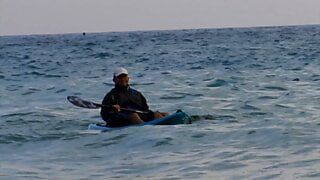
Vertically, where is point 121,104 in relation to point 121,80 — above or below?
below

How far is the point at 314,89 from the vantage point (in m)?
20.2

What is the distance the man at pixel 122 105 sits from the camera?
13.4m

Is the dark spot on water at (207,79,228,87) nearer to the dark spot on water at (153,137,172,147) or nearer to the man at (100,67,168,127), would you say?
the man at (100,67,168,127)

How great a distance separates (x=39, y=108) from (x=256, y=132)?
7803 millimetres

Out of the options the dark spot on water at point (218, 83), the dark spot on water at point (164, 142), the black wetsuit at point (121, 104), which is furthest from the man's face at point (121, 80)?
the dark spot on water at point (218, 83)

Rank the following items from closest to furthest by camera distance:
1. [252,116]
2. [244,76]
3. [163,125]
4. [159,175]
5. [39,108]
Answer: [159,175] → [163,125] → [252,116] → [39,108] → [244,76]

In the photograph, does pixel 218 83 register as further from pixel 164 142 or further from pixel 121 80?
pixel 164 142

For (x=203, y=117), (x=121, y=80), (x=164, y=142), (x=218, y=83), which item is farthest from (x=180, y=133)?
(x=218, y=83)

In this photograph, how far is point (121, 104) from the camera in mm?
13688

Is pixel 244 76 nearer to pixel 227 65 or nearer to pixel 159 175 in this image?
pixel 227 65

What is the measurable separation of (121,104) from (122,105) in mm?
28

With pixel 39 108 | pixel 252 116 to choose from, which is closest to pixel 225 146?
pixel 252 116

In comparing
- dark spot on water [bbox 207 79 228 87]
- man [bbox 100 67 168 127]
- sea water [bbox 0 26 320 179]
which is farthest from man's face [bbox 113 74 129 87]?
dark spot on water [bbox 207 79 228 87]

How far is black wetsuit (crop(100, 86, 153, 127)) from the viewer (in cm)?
1350
